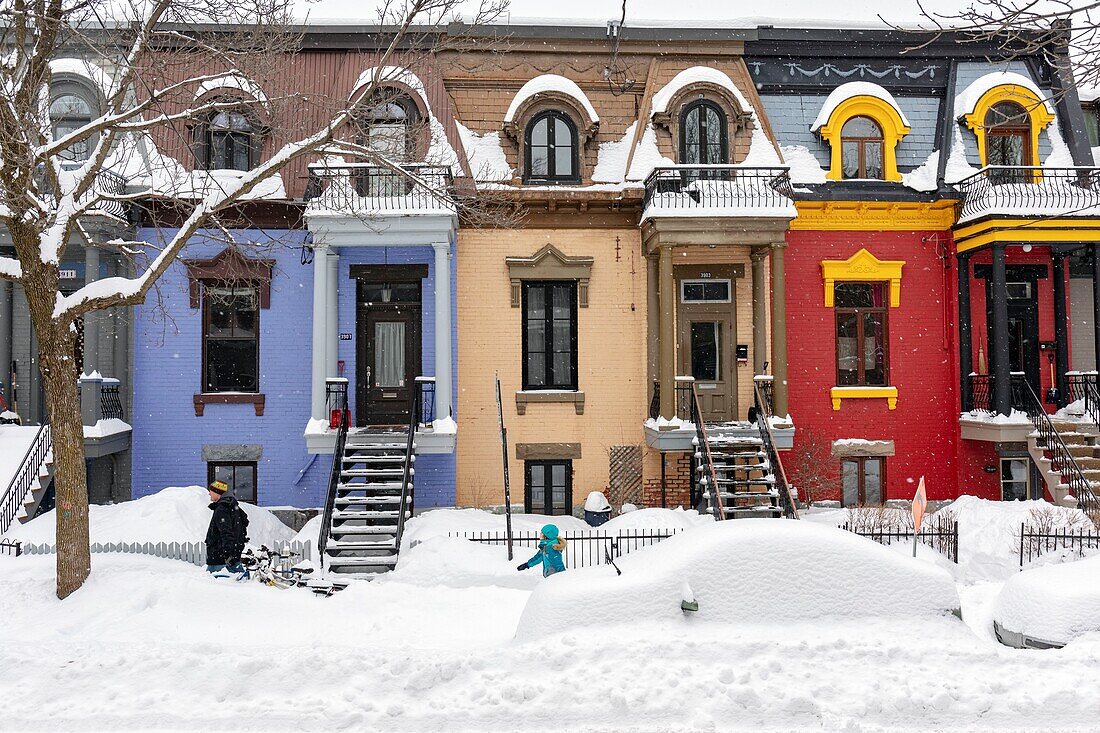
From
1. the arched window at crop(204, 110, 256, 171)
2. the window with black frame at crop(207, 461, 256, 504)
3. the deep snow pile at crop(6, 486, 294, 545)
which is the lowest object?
the deep snow pile at crop(6, 486, 294, 545)

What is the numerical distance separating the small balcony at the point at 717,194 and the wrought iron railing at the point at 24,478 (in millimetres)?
11247

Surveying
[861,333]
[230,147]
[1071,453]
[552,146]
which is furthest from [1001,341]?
[230,147]

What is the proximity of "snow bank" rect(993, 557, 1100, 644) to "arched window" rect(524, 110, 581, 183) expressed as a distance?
35.0ft

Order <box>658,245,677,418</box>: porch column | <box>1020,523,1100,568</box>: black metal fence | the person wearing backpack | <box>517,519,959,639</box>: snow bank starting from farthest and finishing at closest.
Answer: <box>658,245,677,418</box>: porch column → <box>1020,523,1100,568</box>: black metal fence → the person wearing backpack → <box>517,519,959,639</box>: snow bank

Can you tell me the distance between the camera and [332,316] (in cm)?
1362

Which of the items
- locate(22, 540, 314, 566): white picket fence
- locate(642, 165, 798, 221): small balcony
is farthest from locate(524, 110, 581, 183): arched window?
locate(22, 540, 314, 566): white picket fence

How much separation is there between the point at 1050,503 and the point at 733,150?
913cm

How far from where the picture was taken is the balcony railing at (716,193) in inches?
520

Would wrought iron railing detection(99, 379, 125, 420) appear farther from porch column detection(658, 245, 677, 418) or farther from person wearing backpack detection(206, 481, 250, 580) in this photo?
porch column detection(658, 245, 677, 418)

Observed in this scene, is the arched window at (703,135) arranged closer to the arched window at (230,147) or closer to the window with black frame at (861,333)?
the window with black frame at (861,333)

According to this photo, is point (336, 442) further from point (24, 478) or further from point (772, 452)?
point (772, 452)

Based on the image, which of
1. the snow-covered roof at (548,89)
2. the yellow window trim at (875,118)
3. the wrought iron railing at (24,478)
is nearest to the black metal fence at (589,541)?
the wrought iron railing at (24,478)

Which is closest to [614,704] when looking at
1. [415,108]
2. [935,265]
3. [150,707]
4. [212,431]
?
[150,707]

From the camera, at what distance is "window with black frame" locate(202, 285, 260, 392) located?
14125mm
